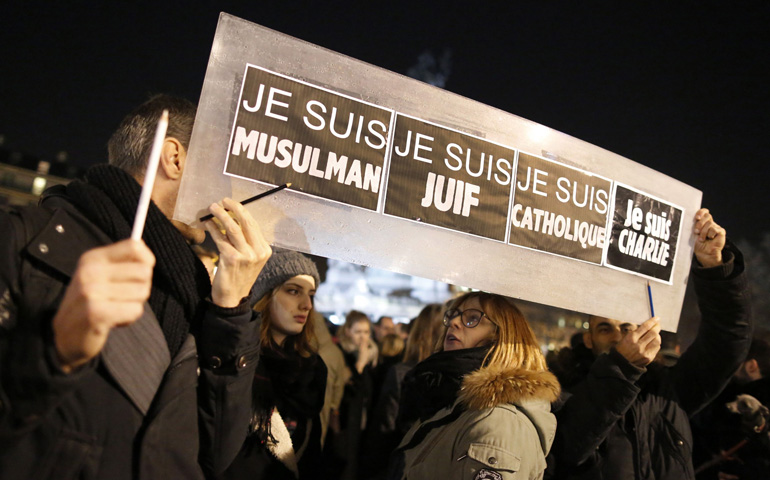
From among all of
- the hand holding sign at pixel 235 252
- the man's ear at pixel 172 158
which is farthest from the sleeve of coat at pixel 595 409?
the man's ear at pixel 172 158

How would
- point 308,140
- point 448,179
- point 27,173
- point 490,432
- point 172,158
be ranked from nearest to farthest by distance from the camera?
point 172,158
point 308,140
point 490,432
point 448,179
point 27,173

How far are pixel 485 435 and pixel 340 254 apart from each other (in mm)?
1028

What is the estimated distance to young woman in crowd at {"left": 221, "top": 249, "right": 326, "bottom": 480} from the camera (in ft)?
10.1

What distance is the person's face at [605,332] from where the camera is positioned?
153 inches

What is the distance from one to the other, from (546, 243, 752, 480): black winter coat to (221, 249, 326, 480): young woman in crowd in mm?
1523

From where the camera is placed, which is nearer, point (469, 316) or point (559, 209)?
point (559, 209)

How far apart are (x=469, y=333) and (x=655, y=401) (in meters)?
1.38

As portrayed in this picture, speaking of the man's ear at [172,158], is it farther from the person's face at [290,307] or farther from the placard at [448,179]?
the person's face at [290,307]

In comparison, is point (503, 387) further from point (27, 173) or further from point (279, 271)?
point (27, 173)

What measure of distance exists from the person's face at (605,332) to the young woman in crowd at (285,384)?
207 cm

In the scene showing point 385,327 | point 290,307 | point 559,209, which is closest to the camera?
point 559,209

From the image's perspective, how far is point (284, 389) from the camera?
11.1 feet

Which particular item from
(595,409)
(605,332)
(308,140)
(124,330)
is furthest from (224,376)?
A: (605,332)

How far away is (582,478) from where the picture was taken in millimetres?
3031
